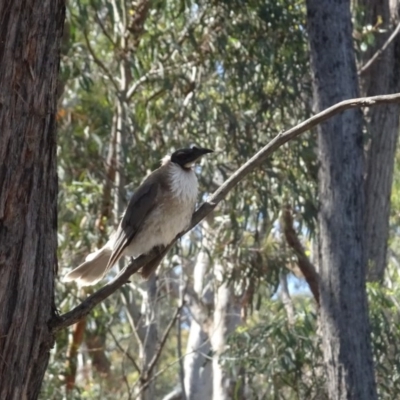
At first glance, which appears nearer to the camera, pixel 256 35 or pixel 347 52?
pixel 347 52

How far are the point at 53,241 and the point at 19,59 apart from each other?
1.38 feet

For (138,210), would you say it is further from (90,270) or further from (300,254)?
(300,254)

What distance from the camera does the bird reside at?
16.2ft

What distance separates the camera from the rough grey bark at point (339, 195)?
6785mm

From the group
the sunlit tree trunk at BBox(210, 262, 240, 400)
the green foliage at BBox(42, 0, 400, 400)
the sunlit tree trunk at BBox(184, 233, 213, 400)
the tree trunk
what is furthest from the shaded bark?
the tree trunk

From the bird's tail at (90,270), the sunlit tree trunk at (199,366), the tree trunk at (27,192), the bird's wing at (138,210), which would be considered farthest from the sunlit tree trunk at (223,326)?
the tree trunk at (27,192)

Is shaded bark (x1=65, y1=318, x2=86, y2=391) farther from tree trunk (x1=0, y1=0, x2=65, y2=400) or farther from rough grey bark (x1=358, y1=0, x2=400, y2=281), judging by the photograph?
tree trunk (x1=0, y1=0, x2=65, y2=400)

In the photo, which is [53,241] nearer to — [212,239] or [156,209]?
[156,209]

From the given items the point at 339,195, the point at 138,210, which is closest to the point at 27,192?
the point at 138,210

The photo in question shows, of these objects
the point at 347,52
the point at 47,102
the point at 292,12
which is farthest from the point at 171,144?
the point at 47,102

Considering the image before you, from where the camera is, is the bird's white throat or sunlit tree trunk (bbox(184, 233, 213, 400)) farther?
sunlit tree trunk (bbox(184, 233, 213, 400))

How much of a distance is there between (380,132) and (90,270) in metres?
4.25

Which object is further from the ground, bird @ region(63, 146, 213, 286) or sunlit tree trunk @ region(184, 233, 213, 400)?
sunlit tree trunk @ region(184, 233, 213, 400)

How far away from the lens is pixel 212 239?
350 inches
